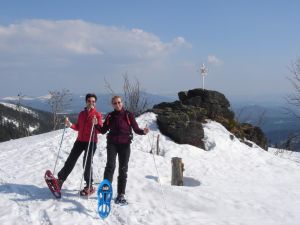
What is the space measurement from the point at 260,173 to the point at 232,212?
535 centimetres

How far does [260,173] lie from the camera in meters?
14.1

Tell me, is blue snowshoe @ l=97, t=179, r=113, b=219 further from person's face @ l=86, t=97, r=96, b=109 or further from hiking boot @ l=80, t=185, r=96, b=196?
person's face @ l=86, t=97, r=96, b=109

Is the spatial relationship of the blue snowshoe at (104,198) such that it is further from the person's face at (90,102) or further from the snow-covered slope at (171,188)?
the person's face at (90,102)

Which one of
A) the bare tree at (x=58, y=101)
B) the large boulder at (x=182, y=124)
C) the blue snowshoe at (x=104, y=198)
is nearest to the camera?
the blue snowshoe at (x=104, y=198)

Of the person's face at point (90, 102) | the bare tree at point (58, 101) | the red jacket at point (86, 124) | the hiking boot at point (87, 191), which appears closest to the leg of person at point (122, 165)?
the hiking boot at point (87, 191)

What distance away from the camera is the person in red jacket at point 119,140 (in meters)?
8.69

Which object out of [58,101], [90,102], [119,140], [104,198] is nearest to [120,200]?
[104,198]

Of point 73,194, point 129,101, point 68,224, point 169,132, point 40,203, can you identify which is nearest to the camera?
point 68,224

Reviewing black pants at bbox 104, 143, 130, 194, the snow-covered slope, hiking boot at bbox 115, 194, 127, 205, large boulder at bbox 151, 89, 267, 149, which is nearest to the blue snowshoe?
the snow-covered slope

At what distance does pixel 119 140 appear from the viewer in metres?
8.66

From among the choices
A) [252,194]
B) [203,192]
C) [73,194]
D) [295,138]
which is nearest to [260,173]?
[252,194]

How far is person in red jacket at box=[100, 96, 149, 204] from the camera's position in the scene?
8.69 meters

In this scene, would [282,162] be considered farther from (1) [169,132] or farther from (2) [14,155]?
(2) [14,155]

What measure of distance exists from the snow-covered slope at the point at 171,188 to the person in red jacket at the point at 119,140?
25.9 inches
